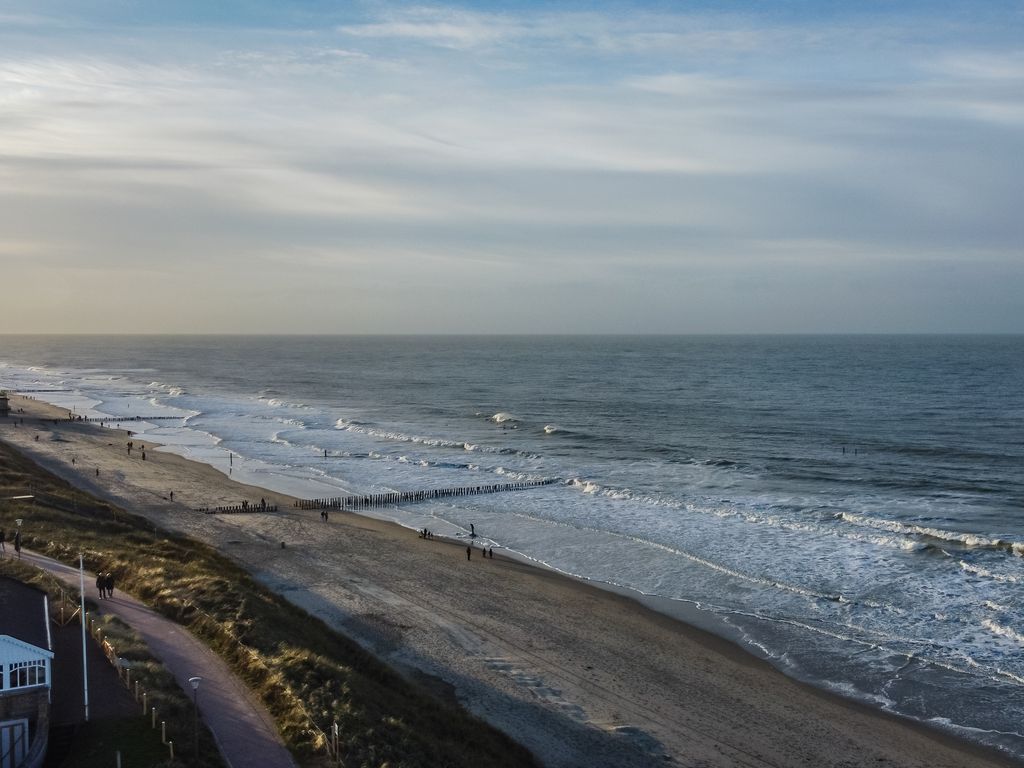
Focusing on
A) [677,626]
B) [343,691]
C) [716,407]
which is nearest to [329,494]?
[677,626]

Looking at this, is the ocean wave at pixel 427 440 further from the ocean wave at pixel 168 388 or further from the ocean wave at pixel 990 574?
the ocean wave at pixel 168 388

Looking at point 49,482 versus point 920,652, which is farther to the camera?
point 49,482

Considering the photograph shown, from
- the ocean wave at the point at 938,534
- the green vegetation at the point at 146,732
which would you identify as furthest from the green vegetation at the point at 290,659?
the ocean wave at the point at 938,534

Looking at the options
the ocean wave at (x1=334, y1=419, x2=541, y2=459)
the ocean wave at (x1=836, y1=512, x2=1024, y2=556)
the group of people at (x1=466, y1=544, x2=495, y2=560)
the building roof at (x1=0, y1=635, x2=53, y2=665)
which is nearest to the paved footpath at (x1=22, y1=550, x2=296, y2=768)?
the building roof at (x1=0, y1=635, x2=53, y2=665)

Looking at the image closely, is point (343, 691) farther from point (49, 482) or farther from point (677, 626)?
point (49, 482)

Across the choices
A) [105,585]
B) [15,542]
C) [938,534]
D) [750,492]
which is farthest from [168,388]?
[938,534]

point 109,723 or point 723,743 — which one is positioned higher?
point 109,723

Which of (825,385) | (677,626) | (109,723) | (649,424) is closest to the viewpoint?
(109,723)
